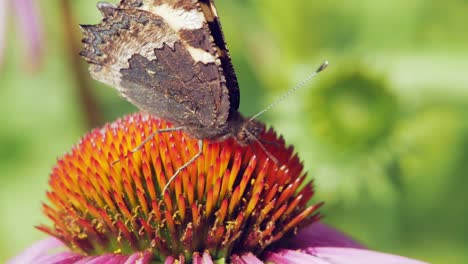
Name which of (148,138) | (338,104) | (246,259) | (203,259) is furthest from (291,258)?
(338,104)

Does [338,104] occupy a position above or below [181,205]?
above

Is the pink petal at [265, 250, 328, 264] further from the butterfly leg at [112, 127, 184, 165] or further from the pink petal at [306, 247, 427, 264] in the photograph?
the butterfly leg at [112, 127, 184, 165]

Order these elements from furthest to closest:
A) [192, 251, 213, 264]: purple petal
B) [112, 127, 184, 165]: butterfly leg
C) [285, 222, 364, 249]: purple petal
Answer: [285, 222, 364, 249]: purple petal → [112, 127, 184, 165]: butterfly leg → [192, 251, 213, 264]: purple petal

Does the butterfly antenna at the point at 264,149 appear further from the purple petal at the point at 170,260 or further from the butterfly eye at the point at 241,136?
the purple petal at the point at 170,260

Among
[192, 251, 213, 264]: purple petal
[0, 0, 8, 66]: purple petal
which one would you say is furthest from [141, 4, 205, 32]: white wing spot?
[0, 0, 8, 66]: purple petal

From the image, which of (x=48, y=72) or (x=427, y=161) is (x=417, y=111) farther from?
(x=48, y=72)

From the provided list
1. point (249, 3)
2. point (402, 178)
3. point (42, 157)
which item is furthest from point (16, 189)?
point (402, 178)

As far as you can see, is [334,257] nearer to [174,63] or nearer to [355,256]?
[355,256]
